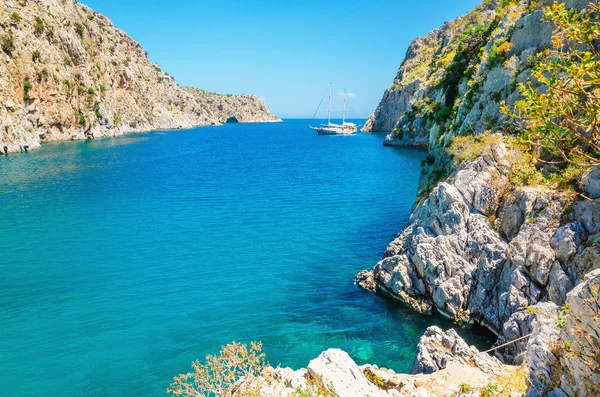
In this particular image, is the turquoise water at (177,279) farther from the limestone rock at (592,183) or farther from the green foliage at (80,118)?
the green foliage at (80,118)

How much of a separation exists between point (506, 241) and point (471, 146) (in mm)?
6618

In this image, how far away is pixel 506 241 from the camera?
1962cm

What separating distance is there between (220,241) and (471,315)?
1946 centimetres

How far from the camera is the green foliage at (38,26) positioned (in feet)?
338

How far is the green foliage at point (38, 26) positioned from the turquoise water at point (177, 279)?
243 ft

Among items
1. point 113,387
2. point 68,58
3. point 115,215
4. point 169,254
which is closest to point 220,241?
→ point 169,254

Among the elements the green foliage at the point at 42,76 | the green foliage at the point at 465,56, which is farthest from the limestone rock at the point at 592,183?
the green foliage at the point at 42,76

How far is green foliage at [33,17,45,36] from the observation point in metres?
103

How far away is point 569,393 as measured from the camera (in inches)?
331

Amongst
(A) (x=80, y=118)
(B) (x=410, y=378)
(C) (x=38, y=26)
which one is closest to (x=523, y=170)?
(B) (x=410, y=378)

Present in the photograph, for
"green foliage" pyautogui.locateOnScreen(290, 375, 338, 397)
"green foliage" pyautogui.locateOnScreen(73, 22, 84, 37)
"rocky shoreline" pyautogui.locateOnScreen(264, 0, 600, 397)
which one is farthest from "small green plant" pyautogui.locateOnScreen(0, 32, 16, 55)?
"green foliage" pyautogui.locateOnScreen(290, 375, 338, 397)

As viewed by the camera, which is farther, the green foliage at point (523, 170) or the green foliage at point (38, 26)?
the green foliage at point (38, 26)

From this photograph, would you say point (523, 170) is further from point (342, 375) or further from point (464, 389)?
point (342, 375)

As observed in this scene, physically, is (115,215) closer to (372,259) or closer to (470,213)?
→ (372,259)
